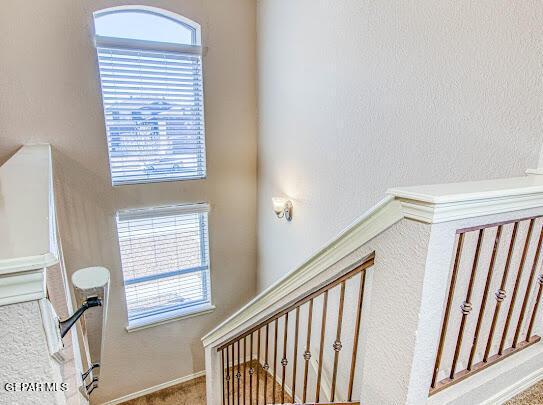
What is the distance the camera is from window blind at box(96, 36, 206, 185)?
2900 mm

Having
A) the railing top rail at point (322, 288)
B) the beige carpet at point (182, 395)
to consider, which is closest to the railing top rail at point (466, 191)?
the railing top rail at point (322, 288)

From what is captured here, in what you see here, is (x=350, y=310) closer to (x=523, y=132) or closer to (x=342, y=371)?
(x=342, y=371)

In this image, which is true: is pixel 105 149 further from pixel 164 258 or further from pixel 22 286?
pixel 22 286

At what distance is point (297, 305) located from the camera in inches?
55.1

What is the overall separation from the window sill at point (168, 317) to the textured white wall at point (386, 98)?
122 cm

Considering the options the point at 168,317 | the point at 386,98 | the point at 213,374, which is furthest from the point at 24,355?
the point at 168,317

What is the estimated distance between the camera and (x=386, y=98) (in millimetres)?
1926

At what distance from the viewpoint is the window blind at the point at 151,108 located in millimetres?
2900

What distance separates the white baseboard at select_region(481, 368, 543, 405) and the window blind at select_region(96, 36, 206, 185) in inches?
120

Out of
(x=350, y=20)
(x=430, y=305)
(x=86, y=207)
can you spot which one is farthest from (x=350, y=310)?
(x=86, y=207)

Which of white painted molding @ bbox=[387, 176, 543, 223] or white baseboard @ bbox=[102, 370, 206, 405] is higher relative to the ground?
white painted molding @ bbox=[387, 176, 543, 223]

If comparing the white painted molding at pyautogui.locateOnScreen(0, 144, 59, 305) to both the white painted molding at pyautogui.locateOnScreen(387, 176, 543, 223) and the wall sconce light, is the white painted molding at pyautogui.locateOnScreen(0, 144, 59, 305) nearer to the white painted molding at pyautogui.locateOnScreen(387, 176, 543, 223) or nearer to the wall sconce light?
the white painted molding at pyautogui.locateOnScreen(387, 176, 543, 223)

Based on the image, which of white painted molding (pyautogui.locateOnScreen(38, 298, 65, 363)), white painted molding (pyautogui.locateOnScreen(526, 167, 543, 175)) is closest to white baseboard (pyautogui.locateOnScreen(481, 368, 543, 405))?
white painted molding (pyautogui.locateOnScreen(526, 167, 543, 175))

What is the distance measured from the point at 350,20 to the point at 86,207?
113 inches
